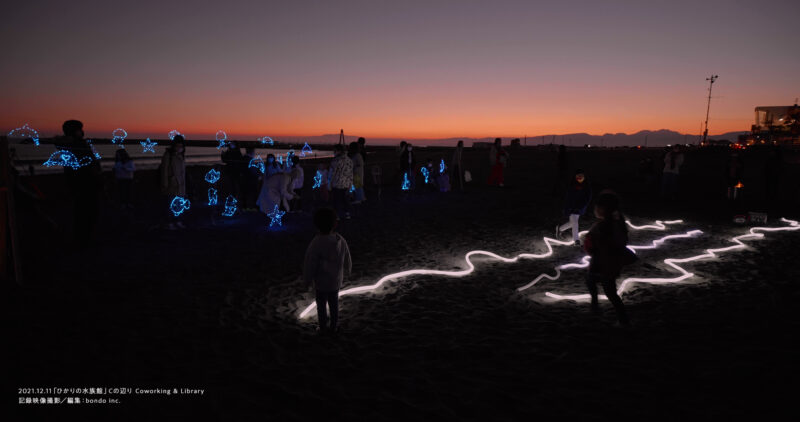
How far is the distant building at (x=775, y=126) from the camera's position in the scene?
6531 cm

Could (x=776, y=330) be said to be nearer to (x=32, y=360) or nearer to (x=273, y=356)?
(x=273, y=356)

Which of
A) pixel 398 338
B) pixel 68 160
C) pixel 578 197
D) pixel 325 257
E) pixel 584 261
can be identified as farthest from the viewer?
pixel 578 197

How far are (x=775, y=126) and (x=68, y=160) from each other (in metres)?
98.3

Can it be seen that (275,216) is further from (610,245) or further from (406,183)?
(610,245)

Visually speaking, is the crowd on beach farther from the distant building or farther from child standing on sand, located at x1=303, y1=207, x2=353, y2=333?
the distant building

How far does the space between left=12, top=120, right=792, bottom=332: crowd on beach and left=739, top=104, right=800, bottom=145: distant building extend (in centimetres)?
6757

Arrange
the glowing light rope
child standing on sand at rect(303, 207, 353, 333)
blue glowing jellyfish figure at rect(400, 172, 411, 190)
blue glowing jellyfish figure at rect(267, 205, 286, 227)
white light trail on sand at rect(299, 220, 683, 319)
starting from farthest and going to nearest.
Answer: blue glowing jellyfish figure at rect(400, 172, 411, 190), blue glowing jellyfish figure at rect(267, 205, 286, 227), the glowing light rope, white light trail on sand at rect(299, 220, 683, 319), child standing on sand at rect(303, 207, 353, 333)

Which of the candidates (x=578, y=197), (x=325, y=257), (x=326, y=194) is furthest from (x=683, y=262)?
(x=326, y=194)

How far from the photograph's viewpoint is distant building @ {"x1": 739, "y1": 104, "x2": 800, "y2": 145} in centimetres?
6531

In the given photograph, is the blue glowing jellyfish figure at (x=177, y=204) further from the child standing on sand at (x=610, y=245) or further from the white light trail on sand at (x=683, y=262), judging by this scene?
the child standing on sand at (x=610, y=245)

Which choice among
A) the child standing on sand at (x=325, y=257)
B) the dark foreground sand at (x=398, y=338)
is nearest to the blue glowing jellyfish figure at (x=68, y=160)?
the dark foreground sand at (x=398, y=338)

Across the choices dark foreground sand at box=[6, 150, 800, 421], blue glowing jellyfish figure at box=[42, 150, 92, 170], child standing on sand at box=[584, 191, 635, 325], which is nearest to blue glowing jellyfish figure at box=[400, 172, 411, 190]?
dark foreground sand at box=[6, 150, 800, 421]

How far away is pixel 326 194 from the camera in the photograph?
485 inches

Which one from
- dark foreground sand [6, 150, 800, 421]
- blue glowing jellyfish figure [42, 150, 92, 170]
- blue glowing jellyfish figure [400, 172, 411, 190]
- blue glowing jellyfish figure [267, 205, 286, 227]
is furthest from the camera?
blue glowing jellyfish figure [400, 172, 411, 190]
